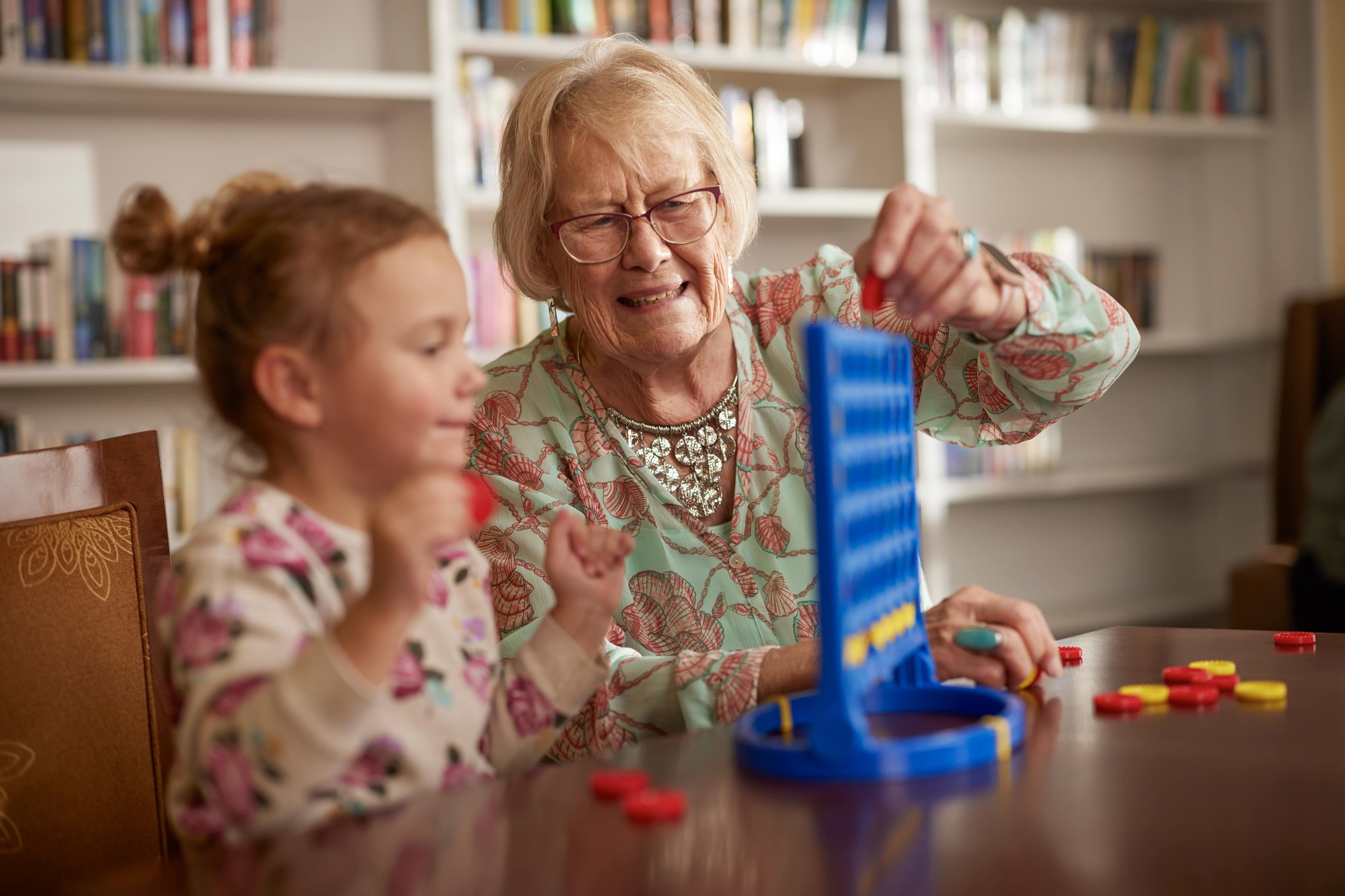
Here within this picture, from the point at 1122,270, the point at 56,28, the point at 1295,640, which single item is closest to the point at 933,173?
the point at 1122,270

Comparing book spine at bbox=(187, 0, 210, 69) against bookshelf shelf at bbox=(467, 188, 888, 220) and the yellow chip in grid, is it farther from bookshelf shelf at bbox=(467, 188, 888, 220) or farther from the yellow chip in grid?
the yellow chip in grid

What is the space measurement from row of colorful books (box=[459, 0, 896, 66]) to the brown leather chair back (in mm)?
1418

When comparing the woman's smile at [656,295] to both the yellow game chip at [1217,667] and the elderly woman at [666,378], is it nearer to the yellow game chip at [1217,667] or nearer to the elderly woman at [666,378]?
the elderly woman at [666,378]

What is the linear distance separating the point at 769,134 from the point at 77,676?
8.36ft

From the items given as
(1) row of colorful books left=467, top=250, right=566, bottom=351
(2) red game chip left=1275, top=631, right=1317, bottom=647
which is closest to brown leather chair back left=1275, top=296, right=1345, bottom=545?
(1) row of colorful books left=467, top=250, right=566, bottom=351

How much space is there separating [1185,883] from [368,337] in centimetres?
58

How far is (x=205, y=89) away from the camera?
2.79 m

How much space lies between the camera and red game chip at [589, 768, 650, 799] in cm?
75

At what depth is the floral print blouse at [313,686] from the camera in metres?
0.70

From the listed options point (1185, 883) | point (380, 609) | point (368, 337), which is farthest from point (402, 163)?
point (1185, 883)

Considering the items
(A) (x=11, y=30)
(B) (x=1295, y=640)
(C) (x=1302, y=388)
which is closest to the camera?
(B) (x=1295, y=640)

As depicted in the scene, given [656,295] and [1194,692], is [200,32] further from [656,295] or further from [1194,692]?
[1194,692]

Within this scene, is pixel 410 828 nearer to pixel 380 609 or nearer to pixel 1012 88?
pixel 380 609

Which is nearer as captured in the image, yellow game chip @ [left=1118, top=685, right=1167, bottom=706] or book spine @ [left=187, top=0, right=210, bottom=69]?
yellow game chip @ [left=1118, top=685, right=1167, bottom=706]
